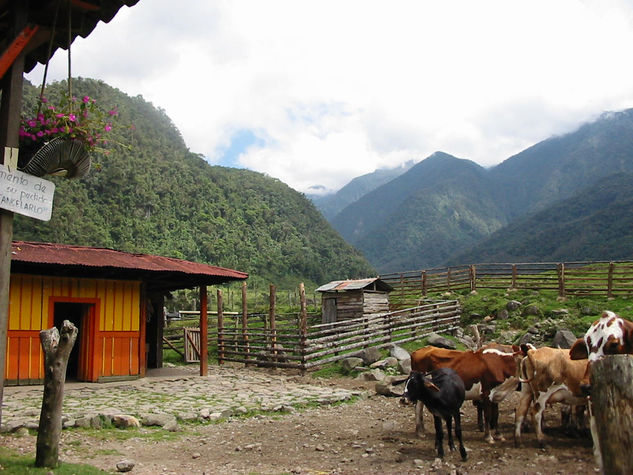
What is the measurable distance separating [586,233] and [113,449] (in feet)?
232

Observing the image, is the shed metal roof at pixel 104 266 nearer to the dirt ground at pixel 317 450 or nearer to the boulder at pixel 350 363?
the boulder at pixel 350 363

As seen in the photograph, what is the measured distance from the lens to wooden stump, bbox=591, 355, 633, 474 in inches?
118

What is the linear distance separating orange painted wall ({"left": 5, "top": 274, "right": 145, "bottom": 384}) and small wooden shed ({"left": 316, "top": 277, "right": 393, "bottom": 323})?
520 inches

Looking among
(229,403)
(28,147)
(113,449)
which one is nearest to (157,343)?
(229,403)

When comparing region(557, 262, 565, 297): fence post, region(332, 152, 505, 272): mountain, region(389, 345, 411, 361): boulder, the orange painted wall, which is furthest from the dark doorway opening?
region(332, 152, 505, 272): mountain

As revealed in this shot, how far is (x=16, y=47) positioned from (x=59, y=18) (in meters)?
0.72

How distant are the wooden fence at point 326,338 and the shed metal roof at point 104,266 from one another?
3483 mm

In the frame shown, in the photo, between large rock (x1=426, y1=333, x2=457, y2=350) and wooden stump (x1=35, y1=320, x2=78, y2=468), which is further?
large rock (x1=426, y1=333, x2=457, y2=350)

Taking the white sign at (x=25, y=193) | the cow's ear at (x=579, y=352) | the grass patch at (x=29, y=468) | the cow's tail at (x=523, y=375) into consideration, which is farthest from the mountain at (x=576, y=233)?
the white sign at (x=25, y=193)

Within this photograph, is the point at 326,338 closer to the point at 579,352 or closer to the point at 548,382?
the point at 548,382

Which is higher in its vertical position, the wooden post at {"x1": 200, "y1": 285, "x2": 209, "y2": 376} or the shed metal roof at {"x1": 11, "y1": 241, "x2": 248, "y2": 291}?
the shed metal roof at {"x1": 11, "y1": 241, "x2": 248, "y2": 291}

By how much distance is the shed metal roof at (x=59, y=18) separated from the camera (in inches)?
190

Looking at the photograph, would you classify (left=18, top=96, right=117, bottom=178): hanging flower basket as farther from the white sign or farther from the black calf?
the black calf

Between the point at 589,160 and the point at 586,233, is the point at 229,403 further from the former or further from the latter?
the point at 589,160
